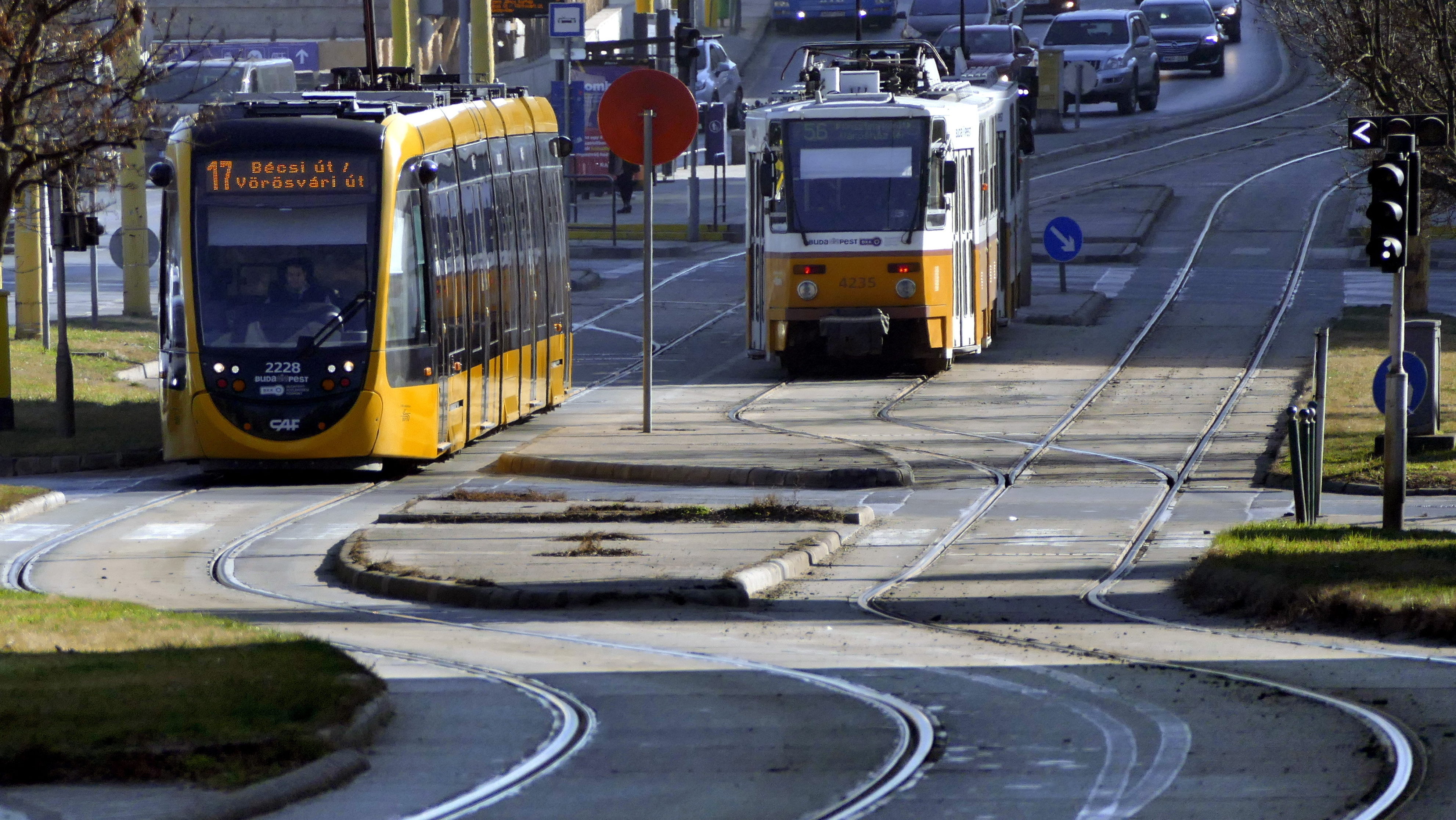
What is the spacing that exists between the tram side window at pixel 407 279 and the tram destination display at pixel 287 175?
39cm

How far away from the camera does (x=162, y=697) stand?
28.2 feet

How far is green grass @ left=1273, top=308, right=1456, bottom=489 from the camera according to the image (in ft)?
58.9

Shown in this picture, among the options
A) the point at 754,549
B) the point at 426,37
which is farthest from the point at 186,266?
the point at 426,37

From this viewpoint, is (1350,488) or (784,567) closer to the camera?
(784,567)

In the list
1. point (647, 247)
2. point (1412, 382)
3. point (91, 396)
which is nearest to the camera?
point (1412, 382)

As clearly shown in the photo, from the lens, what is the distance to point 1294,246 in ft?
126

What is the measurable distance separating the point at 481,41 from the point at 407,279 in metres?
21.3

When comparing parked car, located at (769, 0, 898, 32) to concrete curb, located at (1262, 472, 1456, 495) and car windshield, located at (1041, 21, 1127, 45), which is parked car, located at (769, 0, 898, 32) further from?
concrete curb, located at (1262, 472, 1456, 495)

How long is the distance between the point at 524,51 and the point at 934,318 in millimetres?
44636

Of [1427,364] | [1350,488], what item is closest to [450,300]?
[1350,488]

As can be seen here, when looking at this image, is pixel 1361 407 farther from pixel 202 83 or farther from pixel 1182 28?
pixel 1182 28

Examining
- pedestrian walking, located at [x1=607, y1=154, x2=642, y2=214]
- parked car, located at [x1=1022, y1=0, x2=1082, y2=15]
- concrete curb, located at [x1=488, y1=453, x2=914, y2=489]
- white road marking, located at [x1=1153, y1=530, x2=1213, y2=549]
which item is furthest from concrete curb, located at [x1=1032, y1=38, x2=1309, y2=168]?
white road marking, located at [x1=1153, y1=530, x2=1213, y2=549]

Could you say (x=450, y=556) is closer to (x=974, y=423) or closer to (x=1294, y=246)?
(x=974, y=423)

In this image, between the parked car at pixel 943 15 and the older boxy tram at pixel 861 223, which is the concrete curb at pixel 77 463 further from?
the parked car at pixel 943 15
